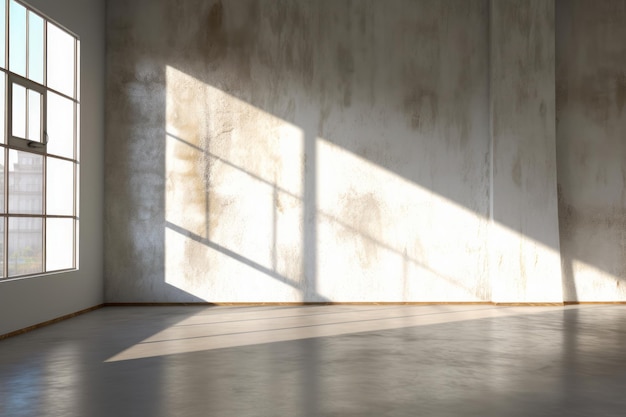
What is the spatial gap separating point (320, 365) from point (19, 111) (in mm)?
3868

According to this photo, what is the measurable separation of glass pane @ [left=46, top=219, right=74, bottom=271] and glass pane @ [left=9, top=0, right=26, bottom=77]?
5.29 feet

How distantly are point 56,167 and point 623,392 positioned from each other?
594 centimetres

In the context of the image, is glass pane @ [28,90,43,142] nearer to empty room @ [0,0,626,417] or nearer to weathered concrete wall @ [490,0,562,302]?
empty room @ [0,0,626,417]

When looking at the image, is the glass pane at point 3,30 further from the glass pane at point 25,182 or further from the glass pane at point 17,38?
the glass pane at point 25,182

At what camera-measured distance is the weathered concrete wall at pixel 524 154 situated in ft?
29.1

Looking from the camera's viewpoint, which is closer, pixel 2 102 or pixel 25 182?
pixel 2 102

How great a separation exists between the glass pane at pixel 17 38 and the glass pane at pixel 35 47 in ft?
0.41

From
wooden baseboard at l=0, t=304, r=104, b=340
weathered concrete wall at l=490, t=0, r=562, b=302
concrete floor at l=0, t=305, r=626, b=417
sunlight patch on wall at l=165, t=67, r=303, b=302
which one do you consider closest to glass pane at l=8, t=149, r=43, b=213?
wooden baseboard at l=0, t=304, r=104, b=340

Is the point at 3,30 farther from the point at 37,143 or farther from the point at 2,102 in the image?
the point at 37,143

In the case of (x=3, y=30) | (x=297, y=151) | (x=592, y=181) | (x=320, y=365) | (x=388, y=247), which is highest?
(x=3, y=30)

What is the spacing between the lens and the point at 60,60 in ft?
25.9

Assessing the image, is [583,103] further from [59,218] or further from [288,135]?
[59,218]

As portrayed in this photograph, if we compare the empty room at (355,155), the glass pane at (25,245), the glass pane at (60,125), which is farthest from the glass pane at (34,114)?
the empty room at (355,155)

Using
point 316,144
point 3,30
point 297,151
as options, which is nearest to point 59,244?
point 3,30
